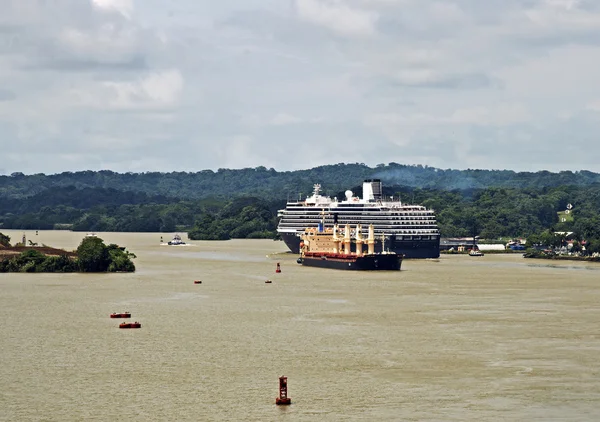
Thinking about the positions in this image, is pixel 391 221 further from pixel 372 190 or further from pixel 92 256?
pixel 92 256

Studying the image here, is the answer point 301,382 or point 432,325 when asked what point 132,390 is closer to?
point 301,382

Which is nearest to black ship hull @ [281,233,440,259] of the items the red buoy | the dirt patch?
the dirt patch

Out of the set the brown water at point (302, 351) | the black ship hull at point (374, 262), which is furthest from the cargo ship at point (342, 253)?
the brown water at point (302, 351)

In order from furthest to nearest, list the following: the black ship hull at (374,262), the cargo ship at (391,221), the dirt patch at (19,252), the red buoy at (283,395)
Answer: the cargo ship at (391,221) → the black ship hull at (374,262) → the dirt patch at (19,252) → the red buoy at (283,395)

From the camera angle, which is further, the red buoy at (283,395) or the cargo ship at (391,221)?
the cargo ship at (391,221)

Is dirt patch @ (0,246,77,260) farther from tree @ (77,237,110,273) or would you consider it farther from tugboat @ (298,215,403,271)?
tugboat @ (298,215,403,271)

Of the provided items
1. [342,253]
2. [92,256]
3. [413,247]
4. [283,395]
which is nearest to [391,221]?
[413,247]

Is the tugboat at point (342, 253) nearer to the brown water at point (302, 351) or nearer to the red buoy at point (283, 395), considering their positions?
the brown water at point (302, 351)

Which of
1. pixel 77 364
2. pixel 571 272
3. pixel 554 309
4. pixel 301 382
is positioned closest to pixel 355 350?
pixel 301 382
